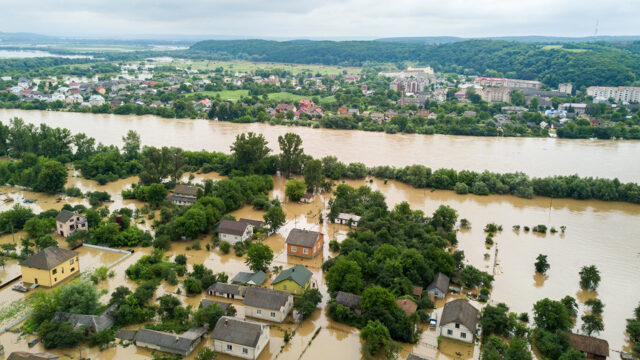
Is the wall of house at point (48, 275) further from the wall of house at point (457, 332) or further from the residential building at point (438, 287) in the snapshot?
the wall of house at point (457, 332)

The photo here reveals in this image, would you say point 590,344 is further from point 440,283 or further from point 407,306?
point 407,306

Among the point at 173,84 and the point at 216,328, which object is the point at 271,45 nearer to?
the point at 173,84

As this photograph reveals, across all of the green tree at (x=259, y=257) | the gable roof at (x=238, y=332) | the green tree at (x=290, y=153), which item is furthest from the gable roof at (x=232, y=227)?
the green tree at (x=290, y=153)

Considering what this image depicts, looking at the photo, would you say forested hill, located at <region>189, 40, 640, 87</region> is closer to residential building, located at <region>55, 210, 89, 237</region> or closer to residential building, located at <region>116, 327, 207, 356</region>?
residential building, located at <region>55, 210, 89, 237</region>

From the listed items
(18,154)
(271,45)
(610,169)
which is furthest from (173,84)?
(271,45)

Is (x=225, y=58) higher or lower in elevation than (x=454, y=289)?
higher

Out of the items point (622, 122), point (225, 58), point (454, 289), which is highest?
point (225, 58)

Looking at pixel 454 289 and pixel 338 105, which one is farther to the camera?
pixel 338 105
